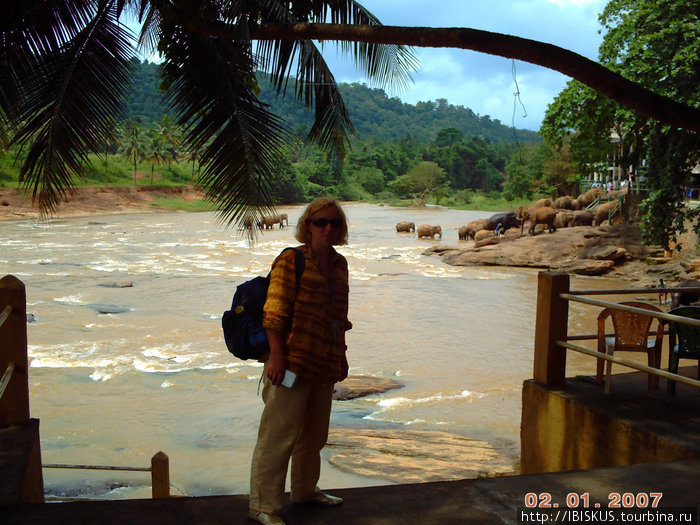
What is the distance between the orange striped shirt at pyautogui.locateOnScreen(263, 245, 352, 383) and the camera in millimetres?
2836

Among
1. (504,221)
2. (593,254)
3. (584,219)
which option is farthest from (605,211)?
(504,221)

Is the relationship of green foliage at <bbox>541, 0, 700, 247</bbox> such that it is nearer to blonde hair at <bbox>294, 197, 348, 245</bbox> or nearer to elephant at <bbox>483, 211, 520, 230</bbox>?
blonde hair at <bbox>294, 197, 348, 245</bbox>

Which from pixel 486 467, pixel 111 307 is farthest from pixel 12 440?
pixel 111 307

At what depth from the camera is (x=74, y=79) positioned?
5719 mm

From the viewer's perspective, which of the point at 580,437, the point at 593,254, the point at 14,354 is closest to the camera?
the point at 14,354

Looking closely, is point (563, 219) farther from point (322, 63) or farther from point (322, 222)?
point (322, 222)

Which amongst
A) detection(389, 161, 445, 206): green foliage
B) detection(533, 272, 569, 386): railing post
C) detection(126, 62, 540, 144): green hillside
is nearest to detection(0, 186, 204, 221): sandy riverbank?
detection(126, 62, 540, 144): green hillside

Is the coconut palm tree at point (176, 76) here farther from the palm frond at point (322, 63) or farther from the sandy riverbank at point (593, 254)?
Result: the sandy riverbank at point (593, 254)

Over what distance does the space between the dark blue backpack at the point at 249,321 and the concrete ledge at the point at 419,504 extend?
0.71 meters

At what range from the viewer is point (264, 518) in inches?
109

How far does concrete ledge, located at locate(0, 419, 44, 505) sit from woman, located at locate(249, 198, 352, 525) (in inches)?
41.7

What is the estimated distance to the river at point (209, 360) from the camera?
25.4ft

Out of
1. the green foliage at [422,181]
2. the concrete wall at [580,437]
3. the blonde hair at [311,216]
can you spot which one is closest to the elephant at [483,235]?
the concrete wall at [580,437]

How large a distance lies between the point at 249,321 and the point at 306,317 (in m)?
0.24
